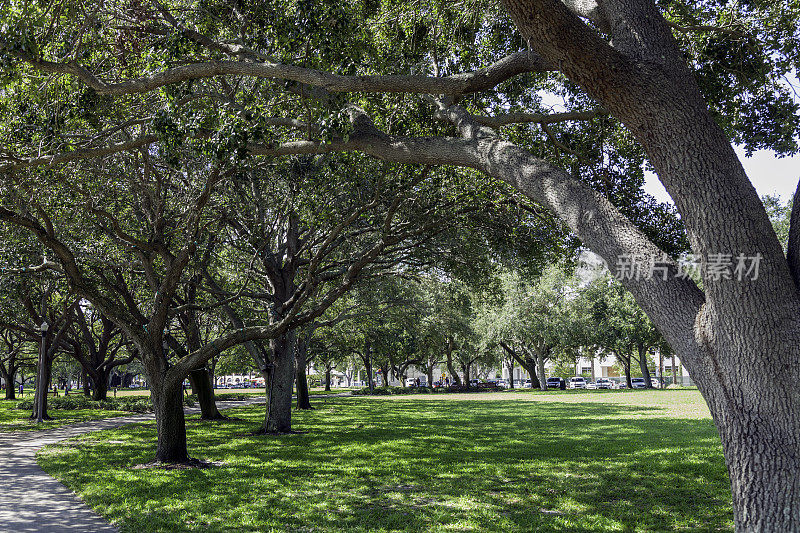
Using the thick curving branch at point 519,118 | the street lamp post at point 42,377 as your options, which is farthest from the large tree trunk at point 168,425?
the street lamp post at point 42,377

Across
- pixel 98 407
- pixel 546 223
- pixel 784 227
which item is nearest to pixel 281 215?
pixel 546 223

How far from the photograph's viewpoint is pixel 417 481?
9109mm

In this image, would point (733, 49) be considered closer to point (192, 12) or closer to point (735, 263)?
point (735, 263)

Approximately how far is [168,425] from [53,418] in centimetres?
1490

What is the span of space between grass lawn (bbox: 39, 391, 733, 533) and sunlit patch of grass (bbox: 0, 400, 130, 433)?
15.7 ft

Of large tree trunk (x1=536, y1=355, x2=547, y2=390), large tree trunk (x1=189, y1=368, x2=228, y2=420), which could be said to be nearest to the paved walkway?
large tree trunk (x1=189, y1=368, x2=228, y2=420)

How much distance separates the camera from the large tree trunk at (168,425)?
Result: 10.8 metres

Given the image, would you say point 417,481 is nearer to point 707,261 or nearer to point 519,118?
point 519,118

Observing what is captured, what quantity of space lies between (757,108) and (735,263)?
21.2ft

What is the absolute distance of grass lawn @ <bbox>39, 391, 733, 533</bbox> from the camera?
6.68m

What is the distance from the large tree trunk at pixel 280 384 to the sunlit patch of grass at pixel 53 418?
332 inches

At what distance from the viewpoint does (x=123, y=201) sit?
12070 millimetres

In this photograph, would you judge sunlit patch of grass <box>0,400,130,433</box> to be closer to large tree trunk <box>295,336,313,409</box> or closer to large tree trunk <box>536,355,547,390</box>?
large tree trunk <box>295,336,313,409</box>

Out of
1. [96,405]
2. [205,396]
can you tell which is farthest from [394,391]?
[205,396]
